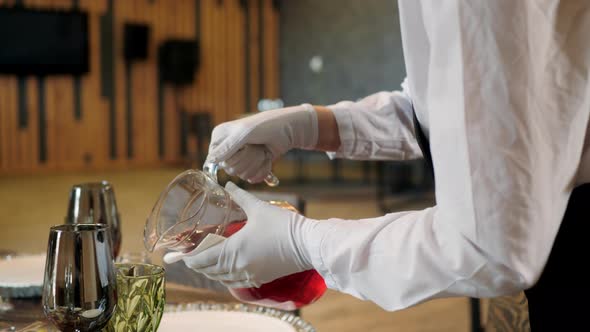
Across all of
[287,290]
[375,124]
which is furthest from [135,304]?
[375,124]

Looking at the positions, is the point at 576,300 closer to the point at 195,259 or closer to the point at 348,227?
the point at 348,227

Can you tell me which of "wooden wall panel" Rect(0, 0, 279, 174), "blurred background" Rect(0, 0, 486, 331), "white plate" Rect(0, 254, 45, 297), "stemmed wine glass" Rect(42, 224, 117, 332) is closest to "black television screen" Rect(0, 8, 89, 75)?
"blurred background" Rect(0, 0, 486, 331)

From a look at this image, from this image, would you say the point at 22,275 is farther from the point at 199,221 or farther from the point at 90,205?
the point at 199,221

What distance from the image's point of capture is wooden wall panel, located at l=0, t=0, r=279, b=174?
1088 cm

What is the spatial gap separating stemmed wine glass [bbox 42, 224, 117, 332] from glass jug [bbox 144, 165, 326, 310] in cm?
11

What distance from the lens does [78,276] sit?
3.05 feet

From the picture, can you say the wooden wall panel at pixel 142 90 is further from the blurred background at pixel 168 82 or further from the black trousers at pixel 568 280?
the black trousers at pixel 568 280

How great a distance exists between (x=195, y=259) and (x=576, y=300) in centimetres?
52

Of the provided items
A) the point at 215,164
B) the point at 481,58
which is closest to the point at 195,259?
the point at 215,164

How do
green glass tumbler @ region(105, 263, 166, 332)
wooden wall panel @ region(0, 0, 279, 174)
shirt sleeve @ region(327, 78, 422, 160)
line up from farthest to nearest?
1. wooden wall panel @ region(0, 0, 279, 174)
2. shirt sleeve @ region(327, 78, 422, 160)
3. green glass tumbler @ region(105, 263, 166, 332)

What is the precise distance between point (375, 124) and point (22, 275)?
2.52ft

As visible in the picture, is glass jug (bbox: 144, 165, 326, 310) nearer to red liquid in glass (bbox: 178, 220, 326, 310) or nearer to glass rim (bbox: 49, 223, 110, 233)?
red liquid in glass (bbox: 178, 220, 326, 310)

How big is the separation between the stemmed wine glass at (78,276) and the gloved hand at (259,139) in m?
0.34

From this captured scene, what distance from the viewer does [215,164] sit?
48.1 inches
